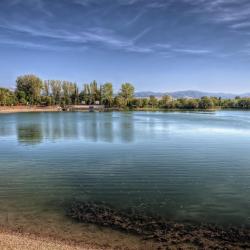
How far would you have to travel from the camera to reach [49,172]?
16234mm

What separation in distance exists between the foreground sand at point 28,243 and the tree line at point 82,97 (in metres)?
111

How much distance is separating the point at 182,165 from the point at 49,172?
7494 millimetres

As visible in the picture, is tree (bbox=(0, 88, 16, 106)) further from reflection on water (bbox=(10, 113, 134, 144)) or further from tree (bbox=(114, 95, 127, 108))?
reflection on water (bbox=(10, 113, 134, 144))

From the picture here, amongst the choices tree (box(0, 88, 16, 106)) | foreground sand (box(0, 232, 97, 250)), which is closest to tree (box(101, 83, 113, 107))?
tree (box(0, 88, 16, 106))

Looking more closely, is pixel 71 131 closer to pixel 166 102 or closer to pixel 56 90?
pixel 56 90

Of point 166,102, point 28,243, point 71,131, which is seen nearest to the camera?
point 28,243

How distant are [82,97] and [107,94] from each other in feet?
40.1

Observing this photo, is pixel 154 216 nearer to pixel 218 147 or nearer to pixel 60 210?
pixel 60 210

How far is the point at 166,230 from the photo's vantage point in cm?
927

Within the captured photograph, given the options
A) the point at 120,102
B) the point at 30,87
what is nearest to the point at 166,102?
the point at 120,102

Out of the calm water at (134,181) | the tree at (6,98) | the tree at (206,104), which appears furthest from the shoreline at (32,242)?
the tree at (206,104)

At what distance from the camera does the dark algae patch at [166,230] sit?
28.0 ft

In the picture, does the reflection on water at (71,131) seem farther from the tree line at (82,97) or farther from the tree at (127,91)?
the tree at (127,91)

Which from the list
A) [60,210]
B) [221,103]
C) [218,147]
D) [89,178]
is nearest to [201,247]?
[60,210]
